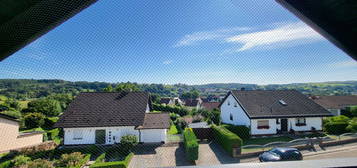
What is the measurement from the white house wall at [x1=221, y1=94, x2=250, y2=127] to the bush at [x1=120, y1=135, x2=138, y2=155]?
304 centimetres

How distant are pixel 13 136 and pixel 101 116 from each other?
2.03ft

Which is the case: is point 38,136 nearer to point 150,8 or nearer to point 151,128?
point 151,128

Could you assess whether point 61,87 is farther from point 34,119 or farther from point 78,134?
point 78,134

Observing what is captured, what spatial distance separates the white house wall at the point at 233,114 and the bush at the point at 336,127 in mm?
1767

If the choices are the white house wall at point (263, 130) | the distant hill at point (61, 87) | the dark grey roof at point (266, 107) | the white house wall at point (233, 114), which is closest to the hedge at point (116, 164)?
the distant hill at point (61, 87)

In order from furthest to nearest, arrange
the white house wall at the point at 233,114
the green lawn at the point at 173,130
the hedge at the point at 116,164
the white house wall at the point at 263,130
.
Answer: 1. the green lawn at the point at 173,130
2. the white house wall at the point at 233,114
3. the white house wall at the point at 263,130
4. the hedge at the point at 116,164

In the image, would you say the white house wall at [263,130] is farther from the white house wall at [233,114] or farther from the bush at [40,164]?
the bush at [40,164]

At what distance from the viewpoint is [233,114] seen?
4.97 meters

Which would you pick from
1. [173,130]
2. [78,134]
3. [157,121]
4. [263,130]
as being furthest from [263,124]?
[78,134]

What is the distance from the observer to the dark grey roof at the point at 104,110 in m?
1.35

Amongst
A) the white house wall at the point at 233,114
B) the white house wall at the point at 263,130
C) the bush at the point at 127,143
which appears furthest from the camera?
the white house wall at the point at 233,114

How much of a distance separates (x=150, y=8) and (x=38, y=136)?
68.1 inches

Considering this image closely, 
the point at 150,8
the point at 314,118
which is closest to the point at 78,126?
the point at 150,8

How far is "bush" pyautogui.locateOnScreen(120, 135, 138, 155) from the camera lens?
184cm
